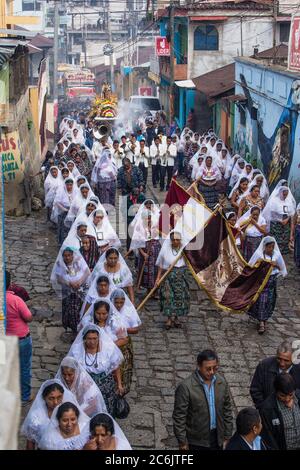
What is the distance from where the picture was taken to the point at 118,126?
2753 centimetres

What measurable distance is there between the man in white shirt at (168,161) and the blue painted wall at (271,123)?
85.0 inches

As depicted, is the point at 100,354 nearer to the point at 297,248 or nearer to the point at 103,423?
the point at 103,423

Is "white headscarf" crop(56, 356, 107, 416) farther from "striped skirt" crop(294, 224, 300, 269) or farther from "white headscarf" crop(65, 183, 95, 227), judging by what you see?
"striped skirt" crop(294, 224, 300, 269)

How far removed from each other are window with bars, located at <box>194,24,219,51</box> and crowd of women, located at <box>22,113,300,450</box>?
13.3 meters

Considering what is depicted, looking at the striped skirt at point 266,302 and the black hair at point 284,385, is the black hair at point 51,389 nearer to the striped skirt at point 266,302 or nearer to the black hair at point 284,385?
the black hair at point 284,385

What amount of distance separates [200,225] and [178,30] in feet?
84.1

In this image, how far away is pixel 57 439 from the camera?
590 centimetres

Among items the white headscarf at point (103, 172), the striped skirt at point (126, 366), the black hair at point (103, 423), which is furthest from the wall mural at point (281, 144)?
the black hair at point (103, 423)

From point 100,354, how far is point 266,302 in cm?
395

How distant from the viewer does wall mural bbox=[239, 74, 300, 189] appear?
59.7 ft

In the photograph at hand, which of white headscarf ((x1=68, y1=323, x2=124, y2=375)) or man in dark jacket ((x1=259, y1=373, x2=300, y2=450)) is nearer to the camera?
man in dark jacket ((x1=259, y1=373, x2=300, y2=450))

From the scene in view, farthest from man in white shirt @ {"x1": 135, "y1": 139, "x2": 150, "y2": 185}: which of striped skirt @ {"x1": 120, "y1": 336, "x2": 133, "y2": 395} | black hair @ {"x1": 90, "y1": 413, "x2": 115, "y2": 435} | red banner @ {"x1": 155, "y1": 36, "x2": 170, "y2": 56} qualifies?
red banner @ {"x1": 155, "y1": 36, "x2": 170, "y2": 56}

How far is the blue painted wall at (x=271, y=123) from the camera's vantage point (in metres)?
18.1

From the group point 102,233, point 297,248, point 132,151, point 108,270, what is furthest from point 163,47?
point 108,270
